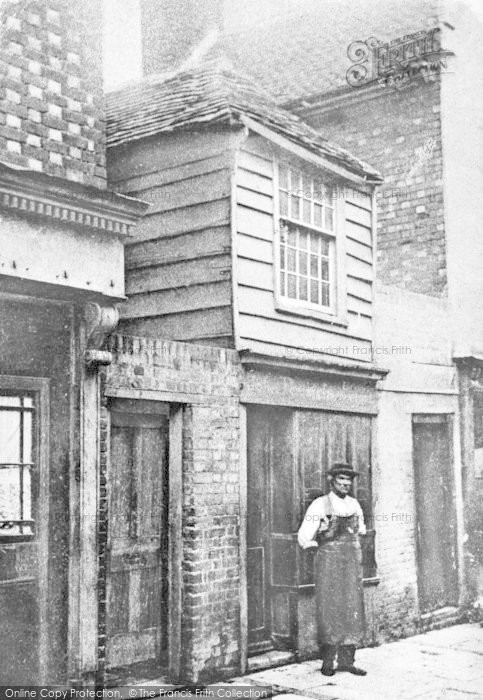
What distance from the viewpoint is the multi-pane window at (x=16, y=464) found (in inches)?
248

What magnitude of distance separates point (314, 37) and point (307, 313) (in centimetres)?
672

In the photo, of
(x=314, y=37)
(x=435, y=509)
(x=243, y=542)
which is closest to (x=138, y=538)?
(x=243, y=542)

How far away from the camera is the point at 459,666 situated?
871 centimetres

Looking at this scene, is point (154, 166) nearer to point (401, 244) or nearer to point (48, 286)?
point (48, 286)

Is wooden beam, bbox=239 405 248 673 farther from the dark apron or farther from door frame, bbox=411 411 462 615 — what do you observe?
door frame, bbox=411 411 462 615

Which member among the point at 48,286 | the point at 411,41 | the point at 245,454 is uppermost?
the point at 411,41

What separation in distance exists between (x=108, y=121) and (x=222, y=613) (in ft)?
19.3

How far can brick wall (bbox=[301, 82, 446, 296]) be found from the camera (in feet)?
41.4

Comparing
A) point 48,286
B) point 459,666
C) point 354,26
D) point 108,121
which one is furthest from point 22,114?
point 354,26

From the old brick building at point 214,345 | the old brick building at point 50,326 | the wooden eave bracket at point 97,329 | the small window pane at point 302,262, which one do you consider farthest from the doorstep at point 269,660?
the small window pane at point 302,262

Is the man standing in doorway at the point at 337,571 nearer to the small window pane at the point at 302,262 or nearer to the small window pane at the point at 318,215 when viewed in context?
the small window pane at the point at 302,262

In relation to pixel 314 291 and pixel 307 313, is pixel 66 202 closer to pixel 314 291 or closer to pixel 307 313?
pixel 307 313

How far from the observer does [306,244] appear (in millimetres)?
9992

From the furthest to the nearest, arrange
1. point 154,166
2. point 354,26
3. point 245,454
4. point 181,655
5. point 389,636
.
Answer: point 354,26
point 389,636
point 154,166
point 245,454
point 181,655
